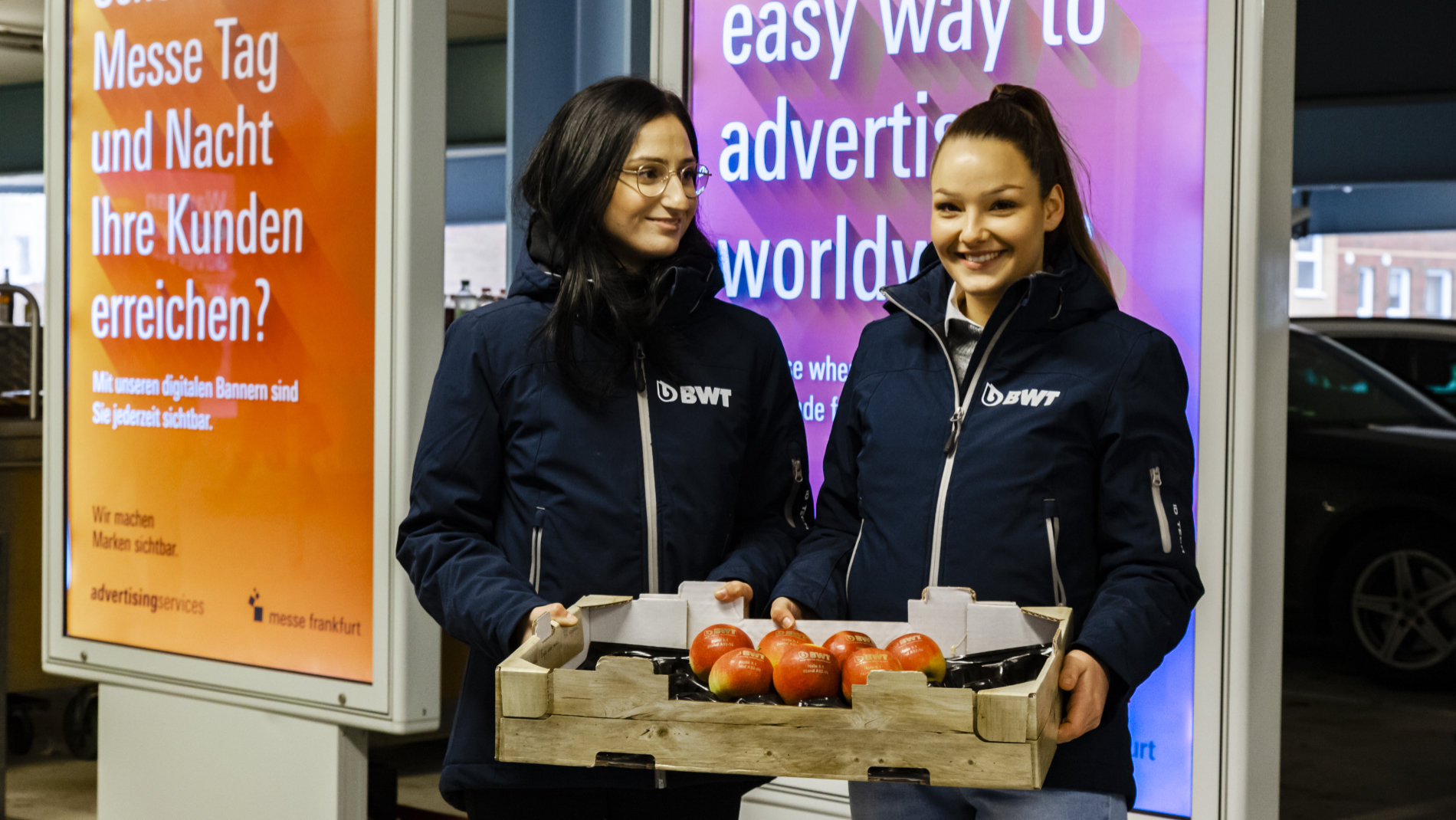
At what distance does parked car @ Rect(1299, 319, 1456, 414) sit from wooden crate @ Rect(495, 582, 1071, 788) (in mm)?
5963

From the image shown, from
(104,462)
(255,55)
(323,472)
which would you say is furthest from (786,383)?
(104,462)

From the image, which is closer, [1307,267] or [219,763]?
[219,763]

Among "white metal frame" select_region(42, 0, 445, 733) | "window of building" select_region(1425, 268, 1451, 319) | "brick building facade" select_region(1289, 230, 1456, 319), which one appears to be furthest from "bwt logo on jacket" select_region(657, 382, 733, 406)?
"window of building" select_region(1425, 268, 1451, 319)

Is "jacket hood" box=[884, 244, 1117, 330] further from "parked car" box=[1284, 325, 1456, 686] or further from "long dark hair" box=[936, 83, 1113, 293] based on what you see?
"parked car" box=[1284, 325, 1456, 686]

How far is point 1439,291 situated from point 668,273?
2756 centimetres

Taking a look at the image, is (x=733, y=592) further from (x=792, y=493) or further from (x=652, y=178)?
(x=652, y=178)

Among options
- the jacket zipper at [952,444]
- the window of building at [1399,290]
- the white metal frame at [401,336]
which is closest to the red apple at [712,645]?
the jacket zipper at [952,444]

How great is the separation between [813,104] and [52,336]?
91.5 inches

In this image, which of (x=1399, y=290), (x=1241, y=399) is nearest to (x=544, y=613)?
(x=1241, y=399)

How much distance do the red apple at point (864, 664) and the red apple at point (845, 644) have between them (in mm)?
35

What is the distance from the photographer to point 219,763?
12.5ft

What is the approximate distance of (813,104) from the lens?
319cm

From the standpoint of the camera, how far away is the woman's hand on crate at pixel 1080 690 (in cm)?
171

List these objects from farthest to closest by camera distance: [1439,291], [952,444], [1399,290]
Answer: [1439,291], [1399,290], [952,444]
